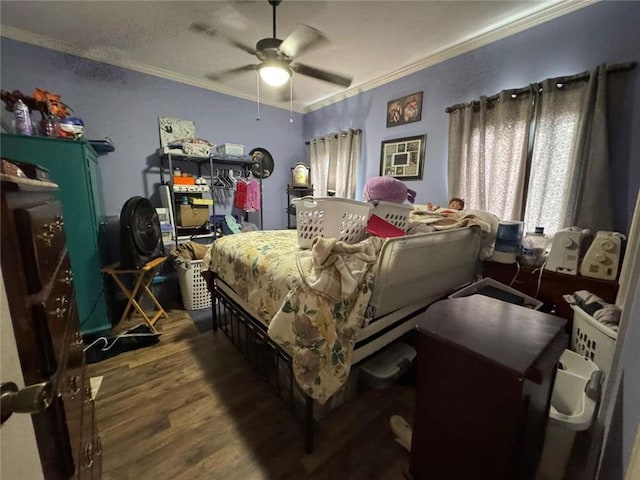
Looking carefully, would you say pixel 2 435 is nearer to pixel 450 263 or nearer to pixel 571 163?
pixel 450 263

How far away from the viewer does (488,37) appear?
86.9 inches

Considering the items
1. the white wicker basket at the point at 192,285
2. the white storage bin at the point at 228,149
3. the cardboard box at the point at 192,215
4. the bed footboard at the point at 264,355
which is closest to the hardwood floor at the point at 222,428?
the bed footboard at the point at 264,355

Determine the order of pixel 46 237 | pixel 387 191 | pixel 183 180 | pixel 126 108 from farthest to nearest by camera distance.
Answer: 1. pixel 183 180
2. pixel 126 108
3. pixel 387 191
4. pixel 46 237

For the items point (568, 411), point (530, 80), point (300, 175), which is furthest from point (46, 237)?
point (300, 175)

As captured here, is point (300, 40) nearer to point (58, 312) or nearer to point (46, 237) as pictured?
point (46, 237)

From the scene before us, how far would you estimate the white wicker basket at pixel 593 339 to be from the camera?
110 cm

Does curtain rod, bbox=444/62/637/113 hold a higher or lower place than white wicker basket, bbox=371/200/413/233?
higher

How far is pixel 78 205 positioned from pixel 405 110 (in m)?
3.14

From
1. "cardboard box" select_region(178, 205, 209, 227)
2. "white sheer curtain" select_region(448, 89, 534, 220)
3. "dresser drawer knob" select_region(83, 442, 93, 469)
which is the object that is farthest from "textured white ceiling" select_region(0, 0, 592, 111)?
"dresser drawer knob" select_region(83, 442, 93, 469)

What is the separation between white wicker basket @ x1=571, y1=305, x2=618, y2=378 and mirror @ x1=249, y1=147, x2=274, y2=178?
3.59m

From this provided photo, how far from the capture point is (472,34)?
89.0 inches

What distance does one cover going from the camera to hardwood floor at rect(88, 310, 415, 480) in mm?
1146

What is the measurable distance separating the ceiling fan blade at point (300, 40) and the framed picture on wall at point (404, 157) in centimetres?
146

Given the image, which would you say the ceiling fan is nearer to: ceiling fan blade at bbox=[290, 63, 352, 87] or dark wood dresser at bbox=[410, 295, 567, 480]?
ceiling fan blade at bbox=[290, 63, 352, 87]
